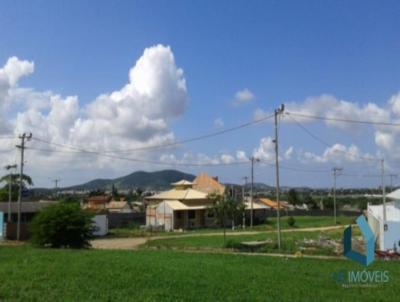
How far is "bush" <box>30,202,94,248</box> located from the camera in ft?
105

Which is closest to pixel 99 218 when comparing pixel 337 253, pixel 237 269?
pixel 337 253

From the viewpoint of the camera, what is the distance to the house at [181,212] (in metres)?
69.7

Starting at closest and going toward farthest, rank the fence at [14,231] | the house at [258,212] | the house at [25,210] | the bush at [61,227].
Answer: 1. the bush at [61,227]
2. the fence at [14,231]
3. the house at [25,210]
4. the house at [258,212]

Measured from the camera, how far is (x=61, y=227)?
32.0 meters

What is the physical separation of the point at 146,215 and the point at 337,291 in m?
60.8

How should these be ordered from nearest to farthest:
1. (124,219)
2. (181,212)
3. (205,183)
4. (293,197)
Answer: (181,212)
(124,219)
(205,183)
(293,197)

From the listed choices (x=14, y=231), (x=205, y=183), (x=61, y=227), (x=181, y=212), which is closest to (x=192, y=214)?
(x=181, y=212)

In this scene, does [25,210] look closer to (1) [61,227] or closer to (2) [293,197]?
(1) [61,227]

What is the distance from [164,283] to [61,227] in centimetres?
1928

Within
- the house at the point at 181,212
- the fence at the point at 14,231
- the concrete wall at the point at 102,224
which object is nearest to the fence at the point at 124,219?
the house at the point at 181,212

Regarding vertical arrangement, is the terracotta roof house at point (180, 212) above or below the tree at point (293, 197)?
below

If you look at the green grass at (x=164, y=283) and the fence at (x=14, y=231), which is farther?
the fence at (x=14, y=231)

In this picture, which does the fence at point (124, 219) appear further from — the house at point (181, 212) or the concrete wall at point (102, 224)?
the concrete wall at point (102, 224)

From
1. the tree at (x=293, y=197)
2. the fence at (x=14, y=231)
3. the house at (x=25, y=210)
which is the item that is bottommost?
the fence at (x=14, y=231)
